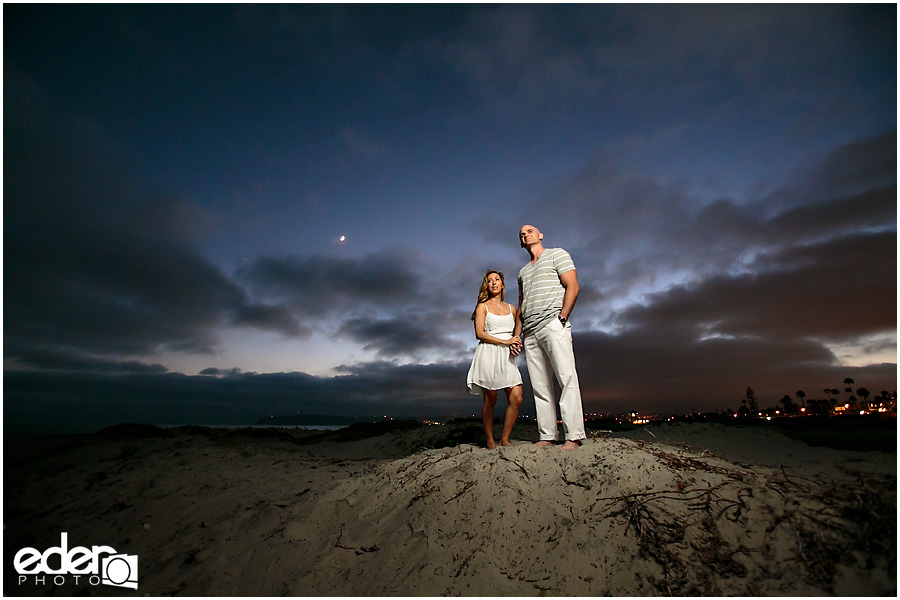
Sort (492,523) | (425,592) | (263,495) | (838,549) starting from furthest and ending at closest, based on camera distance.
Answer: (263,495), (492,523), (425,592), (838,549)

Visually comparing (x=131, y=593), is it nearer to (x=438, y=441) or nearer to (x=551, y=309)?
(x=551, y=309)

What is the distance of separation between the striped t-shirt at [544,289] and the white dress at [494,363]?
0.85ft

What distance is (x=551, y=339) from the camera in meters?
4.21

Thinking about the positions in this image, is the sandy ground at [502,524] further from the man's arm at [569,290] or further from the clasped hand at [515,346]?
the man's arm at [569,290]

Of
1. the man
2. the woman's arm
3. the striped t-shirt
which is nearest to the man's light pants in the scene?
the man

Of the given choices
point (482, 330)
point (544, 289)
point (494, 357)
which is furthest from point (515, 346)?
point (544, 289)

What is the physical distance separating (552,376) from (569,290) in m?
0.99

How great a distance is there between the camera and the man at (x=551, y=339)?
410 centimetres

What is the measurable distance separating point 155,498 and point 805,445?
7.80 m

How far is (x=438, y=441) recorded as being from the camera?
769 centimetres

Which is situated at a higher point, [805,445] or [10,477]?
[805,445]

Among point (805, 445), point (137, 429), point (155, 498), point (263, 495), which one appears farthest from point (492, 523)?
point (137, 429)

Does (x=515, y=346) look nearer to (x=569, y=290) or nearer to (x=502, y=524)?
(x=569, y=290)

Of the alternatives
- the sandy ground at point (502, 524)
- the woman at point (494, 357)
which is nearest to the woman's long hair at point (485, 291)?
the woman at point (494, 357)
